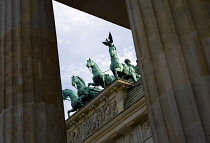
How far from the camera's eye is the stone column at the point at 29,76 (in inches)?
575

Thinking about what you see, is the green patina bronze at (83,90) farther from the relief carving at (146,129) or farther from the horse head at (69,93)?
the relief carving at (146,129)

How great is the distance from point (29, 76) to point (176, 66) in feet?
18.1

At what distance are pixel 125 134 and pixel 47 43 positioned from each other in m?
36.2

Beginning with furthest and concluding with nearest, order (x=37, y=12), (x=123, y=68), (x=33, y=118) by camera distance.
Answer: (x=123, y=68), (x=37, y=12), (x=33, y=118)

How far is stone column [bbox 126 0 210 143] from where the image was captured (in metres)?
11.0

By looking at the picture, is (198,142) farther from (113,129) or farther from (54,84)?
(113,129)

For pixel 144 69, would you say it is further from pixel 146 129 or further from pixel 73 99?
pixel 73 99

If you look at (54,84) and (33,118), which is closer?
(33,118)

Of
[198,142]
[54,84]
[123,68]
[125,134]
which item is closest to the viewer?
[198,142]

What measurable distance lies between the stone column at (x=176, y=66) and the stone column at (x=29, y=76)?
3744 mm

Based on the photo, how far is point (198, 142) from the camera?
1064 cm

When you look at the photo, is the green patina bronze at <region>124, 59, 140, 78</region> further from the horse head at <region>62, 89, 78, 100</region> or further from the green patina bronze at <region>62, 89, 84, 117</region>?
the horse head at <region>62, 89, 78, 100</region>

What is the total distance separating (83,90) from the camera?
2857 inches

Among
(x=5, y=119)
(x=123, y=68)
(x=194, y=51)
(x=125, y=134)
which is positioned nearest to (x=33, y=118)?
(x=5, y=119)
